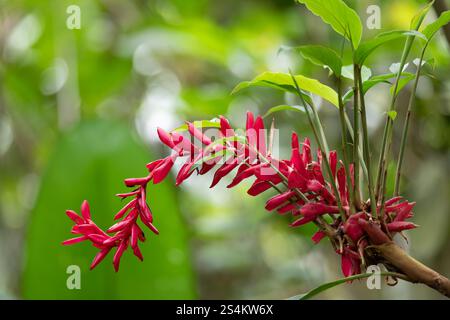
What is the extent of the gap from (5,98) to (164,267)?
3.14 feet

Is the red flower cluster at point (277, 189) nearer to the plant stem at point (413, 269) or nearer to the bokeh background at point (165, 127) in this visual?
the plant stem at point (413, 269)

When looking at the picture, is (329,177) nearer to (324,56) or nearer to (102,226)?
(324,56)

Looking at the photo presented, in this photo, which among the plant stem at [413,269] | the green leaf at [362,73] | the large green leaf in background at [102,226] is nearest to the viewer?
the plant stem at [413,269]

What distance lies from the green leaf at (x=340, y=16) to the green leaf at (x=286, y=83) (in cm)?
5

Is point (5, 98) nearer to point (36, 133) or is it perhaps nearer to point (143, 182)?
point (36, 133)

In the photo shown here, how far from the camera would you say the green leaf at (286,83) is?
21.8 inches

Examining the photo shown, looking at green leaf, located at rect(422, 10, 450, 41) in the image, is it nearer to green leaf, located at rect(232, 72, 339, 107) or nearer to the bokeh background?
green leaf, located at rect(232, 72, 339, 107)

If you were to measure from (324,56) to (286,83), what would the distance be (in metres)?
0.05

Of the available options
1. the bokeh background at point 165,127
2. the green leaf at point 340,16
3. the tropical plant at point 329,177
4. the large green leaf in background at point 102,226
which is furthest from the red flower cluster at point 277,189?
the large green leaf in background at point 102,226

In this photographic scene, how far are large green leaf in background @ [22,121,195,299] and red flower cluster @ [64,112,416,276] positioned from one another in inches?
22.8

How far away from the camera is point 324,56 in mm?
530

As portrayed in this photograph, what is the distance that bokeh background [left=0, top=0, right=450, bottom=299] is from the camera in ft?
3.76
